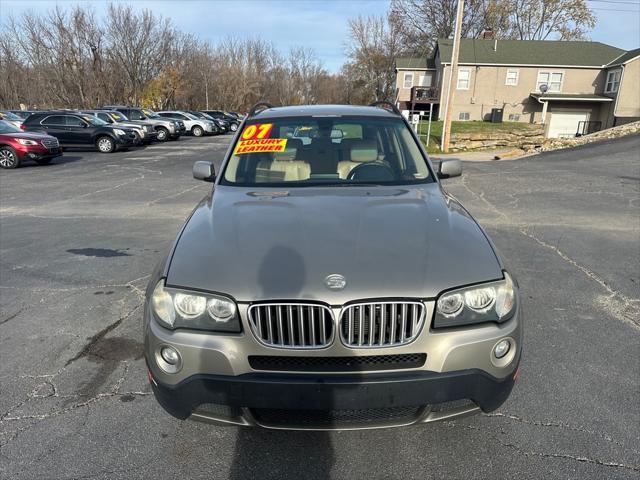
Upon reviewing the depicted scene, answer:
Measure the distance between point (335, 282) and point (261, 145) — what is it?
6.84ft

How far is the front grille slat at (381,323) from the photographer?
1.96 meters

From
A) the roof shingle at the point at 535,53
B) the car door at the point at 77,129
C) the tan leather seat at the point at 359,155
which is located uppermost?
the roof shingle at the point at 535,53

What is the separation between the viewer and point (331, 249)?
222cm

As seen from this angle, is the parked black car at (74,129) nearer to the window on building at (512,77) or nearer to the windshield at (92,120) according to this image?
the windshield at (92,120)

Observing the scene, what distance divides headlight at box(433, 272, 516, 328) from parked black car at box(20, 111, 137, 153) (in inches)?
799

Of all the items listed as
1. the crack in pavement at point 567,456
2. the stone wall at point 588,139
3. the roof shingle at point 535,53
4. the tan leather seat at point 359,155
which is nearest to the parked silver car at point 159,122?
the stone wall at point 588,139

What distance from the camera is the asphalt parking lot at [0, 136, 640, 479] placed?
7.57 feet

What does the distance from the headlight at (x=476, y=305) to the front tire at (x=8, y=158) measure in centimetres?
1635

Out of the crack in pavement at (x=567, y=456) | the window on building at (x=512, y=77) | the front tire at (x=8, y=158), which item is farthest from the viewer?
the window on building at (x=512, y=77)

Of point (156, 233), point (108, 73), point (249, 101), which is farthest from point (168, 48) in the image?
point (156, 233)

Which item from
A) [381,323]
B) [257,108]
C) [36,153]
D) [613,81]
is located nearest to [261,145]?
[257,108]

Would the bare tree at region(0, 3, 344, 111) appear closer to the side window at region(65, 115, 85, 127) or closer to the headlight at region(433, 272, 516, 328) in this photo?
the side window at region(65, 115, 85, 127)

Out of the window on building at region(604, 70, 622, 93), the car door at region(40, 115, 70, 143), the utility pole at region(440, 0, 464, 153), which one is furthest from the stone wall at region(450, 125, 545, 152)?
the car door at region(40, 115, 70, 143)

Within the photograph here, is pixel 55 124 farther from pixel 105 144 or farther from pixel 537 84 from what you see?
pixel 537 84
